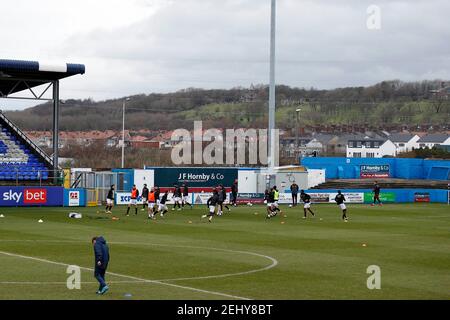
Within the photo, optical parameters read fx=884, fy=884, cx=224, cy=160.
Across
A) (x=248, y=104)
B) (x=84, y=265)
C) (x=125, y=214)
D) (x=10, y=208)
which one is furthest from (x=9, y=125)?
(x=248, y=104)

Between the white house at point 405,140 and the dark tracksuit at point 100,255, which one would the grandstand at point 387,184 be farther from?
the white house at point 405,140

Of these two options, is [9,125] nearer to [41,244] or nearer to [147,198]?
[147,198]

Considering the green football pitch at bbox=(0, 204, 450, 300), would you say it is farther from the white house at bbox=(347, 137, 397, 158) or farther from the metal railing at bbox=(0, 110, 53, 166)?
the white house at bbox=(347, 137, 397, 158)

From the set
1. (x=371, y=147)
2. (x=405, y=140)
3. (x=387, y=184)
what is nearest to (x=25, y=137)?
(x=387, y=184)

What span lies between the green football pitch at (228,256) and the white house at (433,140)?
119 m

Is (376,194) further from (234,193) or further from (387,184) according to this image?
(387,184)

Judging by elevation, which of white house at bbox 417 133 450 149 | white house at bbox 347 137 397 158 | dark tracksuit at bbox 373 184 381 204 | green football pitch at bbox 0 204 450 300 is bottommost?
green football pitch at bbox 0 204 450 300

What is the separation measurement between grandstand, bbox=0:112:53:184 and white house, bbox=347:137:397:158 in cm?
9859

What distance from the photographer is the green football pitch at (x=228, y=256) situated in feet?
76.9

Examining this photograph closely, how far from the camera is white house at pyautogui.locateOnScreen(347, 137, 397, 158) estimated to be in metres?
160

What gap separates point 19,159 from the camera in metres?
63.8

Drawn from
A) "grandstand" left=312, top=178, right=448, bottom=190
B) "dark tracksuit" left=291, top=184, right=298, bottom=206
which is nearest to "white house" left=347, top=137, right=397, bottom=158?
"grandstand" left=312, top=178, right=448, bottom=190

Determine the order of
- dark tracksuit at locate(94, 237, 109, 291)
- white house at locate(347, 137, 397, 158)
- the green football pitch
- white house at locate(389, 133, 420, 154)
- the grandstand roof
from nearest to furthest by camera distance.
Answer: dark tracksuit at locate(94, 237, 109, 291) → the green football pitch → the grandstand roof → white house at locate(347, 137, 397, 158) → white house at locate(389, 133, 420, 154)
